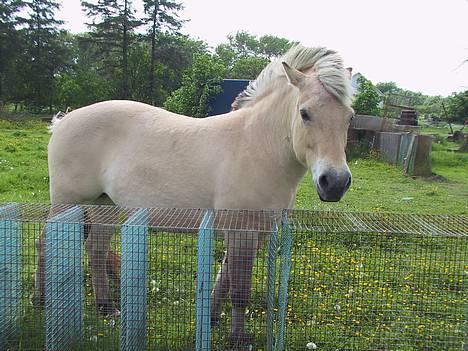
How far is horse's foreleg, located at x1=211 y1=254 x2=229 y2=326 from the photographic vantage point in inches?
142

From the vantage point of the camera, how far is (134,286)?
3.17 metres

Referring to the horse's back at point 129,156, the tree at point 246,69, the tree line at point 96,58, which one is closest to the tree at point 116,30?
the tree line at point 96,58

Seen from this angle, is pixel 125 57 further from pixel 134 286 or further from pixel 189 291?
pixel 134 286

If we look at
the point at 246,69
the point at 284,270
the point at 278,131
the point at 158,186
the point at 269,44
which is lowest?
the point at 284,270

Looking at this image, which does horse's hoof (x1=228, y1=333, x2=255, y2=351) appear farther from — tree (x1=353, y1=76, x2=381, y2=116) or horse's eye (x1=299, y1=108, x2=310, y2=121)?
tree (x1=353, y1=76, x2=381, y2=116)

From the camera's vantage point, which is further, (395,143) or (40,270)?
(395,143)

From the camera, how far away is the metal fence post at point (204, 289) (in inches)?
114

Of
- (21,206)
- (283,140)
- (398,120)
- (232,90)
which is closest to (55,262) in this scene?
(21,206)

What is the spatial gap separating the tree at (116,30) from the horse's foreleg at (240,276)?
31.6 meters

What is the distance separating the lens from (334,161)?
2.99 metres

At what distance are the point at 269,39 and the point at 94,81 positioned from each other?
37710 mm

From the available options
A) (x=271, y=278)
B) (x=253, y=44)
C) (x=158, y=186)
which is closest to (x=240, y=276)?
(x=271, y=278)

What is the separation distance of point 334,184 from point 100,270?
2.21 meters

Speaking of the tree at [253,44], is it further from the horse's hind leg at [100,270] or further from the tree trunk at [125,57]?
the horse's hind leg at [100,270]
